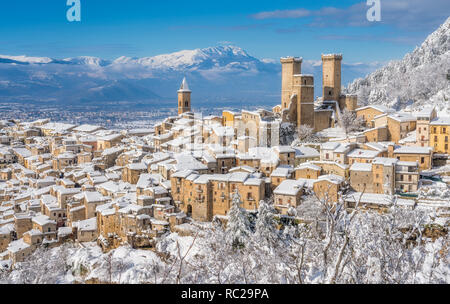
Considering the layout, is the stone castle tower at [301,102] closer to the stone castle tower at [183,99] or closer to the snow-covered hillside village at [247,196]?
the snow-covered hillside village at [247,196]

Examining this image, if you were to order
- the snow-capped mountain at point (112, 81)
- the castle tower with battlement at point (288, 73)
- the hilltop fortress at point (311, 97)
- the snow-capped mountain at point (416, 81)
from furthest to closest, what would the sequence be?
the snow-capped mountain at point (112, 81) < the snow-capped mountain at point (416, 81) < the castle tower with battlement at point (288, 73) < the hilltop fortress at point (311, 97)

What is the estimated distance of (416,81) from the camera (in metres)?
52.7

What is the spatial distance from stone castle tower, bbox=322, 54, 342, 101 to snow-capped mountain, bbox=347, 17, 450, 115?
828 cm

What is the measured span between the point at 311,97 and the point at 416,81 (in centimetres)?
1984

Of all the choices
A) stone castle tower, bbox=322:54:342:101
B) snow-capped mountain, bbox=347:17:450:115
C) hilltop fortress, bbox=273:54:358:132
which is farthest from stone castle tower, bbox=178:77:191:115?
snow-capped mountain, bbox=347:17:450:115

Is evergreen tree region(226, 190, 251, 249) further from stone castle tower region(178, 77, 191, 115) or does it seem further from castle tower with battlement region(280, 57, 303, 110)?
stone castle tower region(178, 77, 191, 115)

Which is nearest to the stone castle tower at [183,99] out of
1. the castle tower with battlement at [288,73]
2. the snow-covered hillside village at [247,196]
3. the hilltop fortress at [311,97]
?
the snow-covered hillside village at [247,196]

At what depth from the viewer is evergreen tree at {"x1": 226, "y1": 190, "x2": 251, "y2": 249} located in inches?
950

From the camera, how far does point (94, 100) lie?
148750mm

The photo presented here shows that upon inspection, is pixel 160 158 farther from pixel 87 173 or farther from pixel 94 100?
pixel 94 100

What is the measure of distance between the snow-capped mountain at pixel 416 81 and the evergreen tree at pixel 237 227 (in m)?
24.9

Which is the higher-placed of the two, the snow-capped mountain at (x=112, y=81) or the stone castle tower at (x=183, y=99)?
the snow-capped mountain at (x=112, y=81)

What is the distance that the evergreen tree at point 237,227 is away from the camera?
24.1 metres
